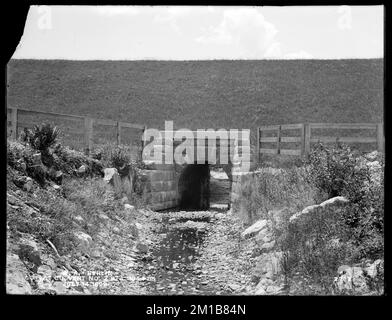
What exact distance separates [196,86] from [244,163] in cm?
1953

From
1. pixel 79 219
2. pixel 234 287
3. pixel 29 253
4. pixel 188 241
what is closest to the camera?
pixel 29 253

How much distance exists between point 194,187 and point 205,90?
1472cm

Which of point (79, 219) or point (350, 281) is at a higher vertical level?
point (79, 219)

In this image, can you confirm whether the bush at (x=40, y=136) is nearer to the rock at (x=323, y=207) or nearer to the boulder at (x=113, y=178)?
the boulder at (x=113, y=178)

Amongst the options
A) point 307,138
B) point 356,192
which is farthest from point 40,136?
point 307,138

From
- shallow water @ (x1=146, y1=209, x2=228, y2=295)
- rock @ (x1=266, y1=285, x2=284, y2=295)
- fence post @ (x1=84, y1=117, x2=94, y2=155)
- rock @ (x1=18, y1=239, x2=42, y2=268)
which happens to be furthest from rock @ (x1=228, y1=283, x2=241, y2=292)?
fence post @ (x1=84, y1=117, x2=94, y2=155)

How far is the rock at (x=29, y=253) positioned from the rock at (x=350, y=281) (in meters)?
3.32

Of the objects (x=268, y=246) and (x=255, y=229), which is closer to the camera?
(x=268, y=246)

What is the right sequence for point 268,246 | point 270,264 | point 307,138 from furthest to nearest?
point 307,138, point 268,246, point 270,264

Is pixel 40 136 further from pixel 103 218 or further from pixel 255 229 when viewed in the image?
pixel 255 229

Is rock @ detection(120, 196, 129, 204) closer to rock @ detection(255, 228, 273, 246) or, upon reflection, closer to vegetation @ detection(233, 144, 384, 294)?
vegetation @ detection(233, 144, 384, 294)

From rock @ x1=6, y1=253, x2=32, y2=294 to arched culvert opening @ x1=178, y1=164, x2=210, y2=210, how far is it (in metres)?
11.4

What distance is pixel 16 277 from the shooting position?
4.38 meters
